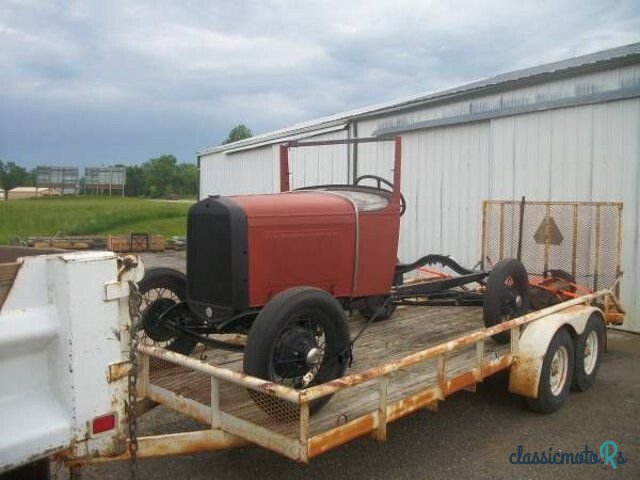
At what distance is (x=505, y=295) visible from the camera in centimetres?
521

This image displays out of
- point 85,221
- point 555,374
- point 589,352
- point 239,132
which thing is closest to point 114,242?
point 85,221

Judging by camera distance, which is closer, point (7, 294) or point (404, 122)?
point (7, 294)

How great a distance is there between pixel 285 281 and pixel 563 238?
4769mm

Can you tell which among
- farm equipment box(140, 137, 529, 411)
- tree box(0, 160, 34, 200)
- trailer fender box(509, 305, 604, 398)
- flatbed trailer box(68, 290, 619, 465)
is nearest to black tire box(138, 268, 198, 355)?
farm equipment box(140, 137, 529, 411)

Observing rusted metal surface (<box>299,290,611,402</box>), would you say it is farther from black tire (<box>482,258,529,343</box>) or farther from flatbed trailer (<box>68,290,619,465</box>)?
black tire (<box>482,258,529,343</box>)

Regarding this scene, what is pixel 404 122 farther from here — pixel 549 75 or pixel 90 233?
pixel 90 233

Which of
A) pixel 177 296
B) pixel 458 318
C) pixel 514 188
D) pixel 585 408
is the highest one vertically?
pixel 514 188

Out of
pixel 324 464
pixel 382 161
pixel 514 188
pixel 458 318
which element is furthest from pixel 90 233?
pixel 324 464

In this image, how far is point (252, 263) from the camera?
4.07m

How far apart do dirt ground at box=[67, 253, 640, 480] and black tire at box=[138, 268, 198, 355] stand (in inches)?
24.6

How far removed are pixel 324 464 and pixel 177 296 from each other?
1.77 metres

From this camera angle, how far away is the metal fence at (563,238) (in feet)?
23.6

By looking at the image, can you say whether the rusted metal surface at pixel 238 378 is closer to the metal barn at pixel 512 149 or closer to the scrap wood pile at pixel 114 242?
the metal barn at pixel 512 149

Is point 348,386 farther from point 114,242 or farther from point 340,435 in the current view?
point 114,242
